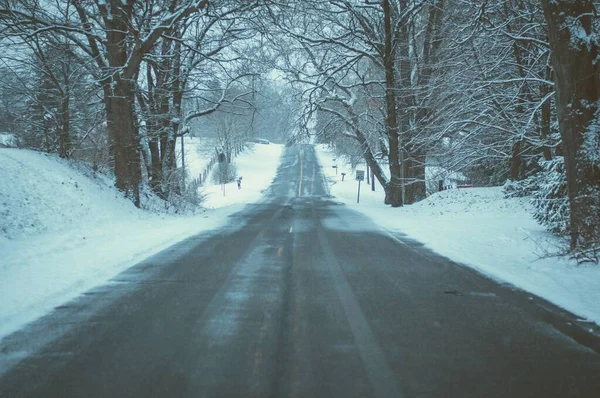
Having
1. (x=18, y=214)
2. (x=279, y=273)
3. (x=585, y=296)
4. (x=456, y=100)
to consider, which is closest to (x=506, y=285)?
(x=585, y=296)

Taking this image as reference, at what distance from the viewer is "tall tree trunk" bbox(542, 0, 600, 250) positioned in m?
8.41

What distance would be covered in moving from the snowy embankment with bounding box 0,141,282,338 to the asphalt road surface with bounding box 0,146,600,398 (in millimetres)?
552

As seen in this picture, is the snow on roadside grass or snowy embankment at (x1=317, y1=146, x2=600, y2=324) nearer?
snowy embankment at (x1=317, y1=146, x2=600, y2=324)

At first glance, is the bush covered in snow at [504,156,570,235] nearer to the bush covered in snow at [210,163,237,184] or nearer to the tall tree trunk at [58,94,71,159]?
the tall tree trunk at [58,94,71,159]

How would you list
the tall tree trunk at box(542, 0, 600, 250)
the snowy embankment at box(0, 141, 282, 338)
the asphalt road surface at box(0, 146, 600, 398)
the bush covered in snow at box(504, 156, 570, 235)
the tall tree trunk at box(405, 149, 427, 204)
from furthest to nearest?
the tall tree trunk at box(405, 149, 427, 204), the bush covered in snow at box(504, 156, 570, 235), the tall tree trunk at box(542, 0, 600, 250), the snowy embankment at box(0, 141, 282, 338), the asphalt road surface at box(0, 146, 600, 398)

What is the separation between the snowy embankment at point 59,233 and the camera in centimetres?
699

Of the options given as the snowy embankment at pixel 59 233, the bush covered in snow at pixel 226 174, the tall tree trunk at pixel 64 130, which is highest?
the tall tree trunk at pixel 64 130

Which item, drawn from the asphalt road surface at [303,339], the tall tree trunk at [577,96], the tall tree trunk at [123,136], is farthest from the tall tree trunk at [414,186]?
the asphalt road surface at [303,339]

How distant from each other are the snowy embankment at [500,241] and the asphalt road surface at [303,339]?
0.53 m

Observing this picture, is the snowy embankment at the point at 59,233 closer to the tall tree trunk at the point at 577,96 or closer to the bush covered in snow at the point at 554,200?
the tall tree trunk at the point at 577,96

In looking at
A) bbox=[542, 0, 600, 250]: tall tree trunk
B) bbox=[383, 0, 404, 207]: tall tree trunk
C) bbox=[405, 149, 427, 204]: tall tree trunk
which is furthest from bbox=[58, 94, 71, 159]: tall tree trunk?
bbox=[405, 149, 427, 204]: tall tree trunk

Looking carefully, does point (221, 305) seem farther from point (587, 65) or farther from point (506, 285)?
point (587, 65)

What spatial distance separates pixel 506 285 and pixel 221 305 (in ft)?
13.1

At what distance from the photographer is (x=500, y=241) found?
443 inches
